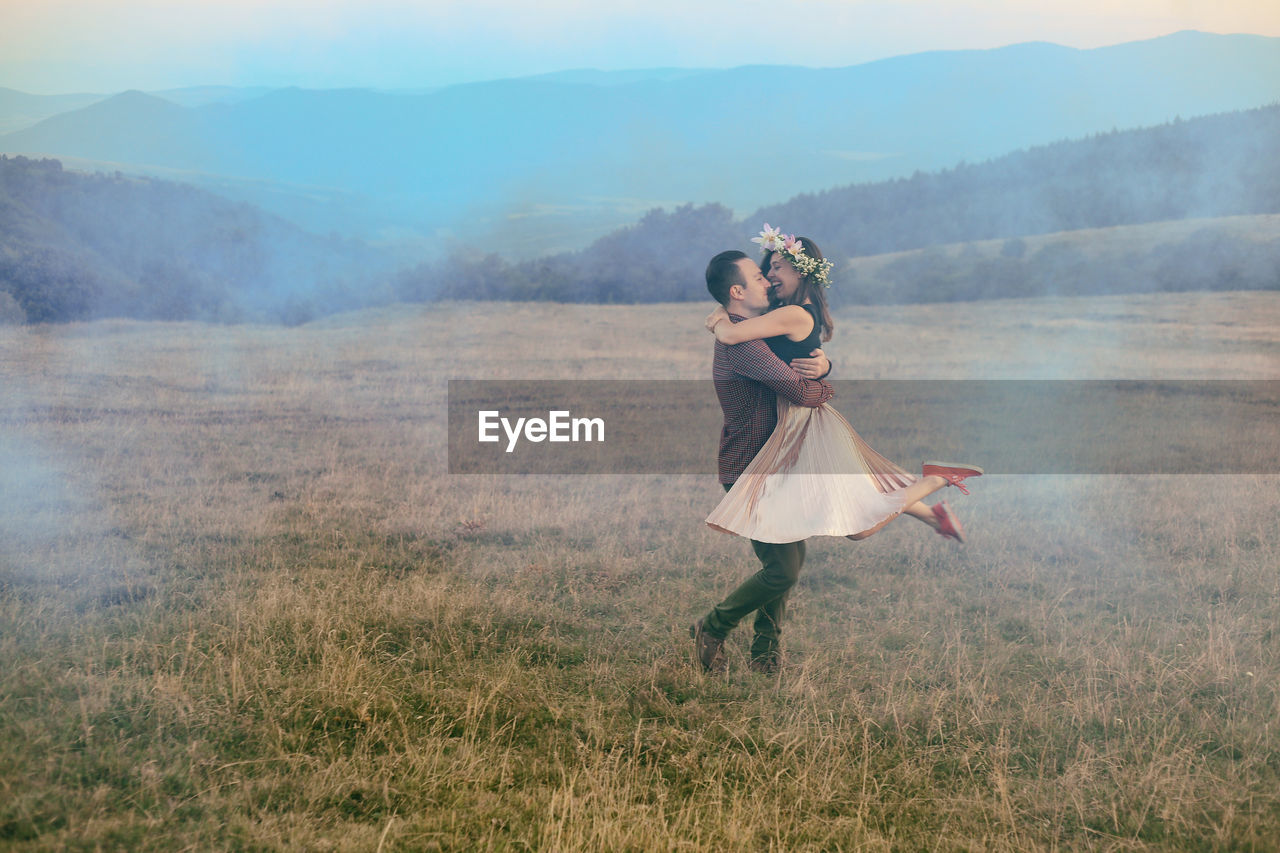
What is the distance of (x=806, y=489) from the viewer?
16.2 feet

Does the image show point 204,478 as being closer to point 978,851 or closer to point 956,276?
point 978,851

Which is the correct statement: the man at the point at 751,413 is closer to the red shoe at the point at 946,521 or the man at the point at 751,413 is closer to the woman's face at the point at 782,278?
the woman's face at the point at 782,278

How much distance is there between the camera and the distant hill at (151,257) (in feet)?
49.8

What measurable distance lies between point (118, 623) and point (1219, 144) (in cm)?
5042

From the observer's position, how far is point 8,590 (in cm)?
617

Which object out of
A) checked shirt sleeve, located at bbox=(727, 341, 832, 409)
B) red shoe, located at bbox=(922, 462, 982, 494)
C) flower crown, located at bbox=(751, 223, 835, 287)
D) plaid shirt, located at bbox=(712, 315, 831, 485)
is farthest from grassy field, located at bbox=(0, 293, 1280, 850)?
flower crown, located at bbox=(751, 223, 835, 287)

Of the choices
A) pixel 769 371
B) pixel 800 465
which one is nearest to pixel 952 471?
pixel 800 465

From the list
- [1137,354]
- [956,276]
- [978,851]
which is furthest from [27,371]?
[956,276]

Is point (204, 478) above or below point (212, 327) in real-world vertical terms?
below

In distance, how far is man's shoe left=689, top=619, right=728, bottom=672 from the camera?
17.0ft

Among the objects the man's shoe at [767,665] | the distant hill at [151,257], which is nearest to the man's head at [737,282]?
the man's shoe at [767,665]

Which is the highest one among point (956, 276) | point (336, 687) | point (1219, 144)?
point (1219, 144)

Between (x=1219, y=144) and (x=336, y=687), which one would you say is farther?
(x=1219, y=144)

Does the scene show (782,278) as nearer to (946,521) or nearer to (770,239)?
(770,239)
